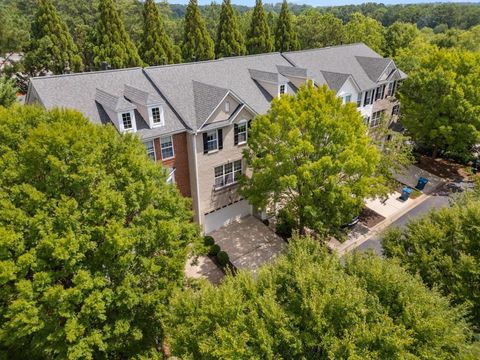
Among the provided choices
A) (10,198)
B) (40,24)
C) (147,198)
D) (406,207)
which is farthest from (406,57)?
(40,24)

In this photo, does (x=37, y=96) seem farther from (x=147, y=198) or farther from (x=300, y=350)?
(x=300, y=350)

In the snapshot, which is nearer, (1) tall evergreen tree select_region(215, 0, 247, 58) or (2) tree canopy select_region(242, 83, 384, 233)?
(2) tree canopy select_region(242, 83, 384, 233)

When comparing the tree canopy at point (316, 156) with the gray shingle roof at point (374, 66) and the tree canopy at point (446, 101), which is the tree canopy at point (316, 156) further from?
the gray shingle roof at point (374, 66)

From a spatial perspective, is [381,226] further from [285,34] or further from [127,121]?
[285,34]

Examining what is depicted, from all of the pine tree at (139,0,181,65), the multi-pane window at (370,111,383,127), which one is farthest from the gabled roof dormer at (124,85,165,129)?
the multi-pane window at (370,111,383,127)

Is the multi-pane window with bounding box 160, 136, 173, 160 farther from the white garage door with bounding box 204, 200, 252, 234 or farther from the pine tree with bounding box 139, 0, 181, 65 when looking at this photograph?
the pine tree with bounding box 139, 0, 181, 65

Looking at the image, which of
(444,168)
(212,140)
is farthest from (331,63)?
(212,140)
